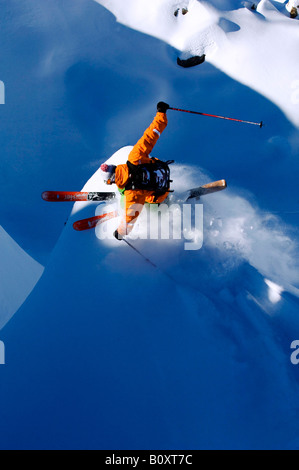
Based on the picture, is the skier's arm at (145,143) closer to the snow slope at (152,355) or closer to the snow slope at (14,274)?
the snow slope at (152,355)

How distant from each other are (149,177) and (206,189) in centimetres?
87

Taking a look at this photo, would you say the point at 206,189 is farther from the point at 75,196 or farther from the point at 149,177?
the point at 75,196

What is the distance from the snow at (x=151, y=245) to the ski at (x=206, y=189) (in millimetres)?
264

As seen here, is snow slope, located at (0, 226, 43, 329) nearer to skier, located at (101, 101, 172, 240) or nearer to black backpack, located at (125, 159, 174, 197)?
skier, located at (101, 101, 172, 240)

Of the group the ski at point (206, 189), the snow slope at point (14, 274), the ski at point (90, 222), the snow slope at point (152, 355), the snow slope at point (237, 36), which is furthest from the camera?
the snow slope at point (14, 274)

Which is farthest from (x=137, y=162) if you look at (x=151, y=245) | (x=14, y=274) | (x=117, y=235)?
(x=14, y=274)

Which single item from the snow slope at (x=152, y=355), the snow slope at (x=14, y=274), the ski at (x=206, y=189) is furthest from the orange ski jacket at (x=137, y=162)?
the snow slope at (x=14, y=274)

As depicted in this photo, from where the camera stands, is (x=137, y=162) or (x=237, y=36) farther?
(x=237, y=36)

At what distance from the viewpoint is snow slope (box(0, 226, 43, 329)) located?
589 cm

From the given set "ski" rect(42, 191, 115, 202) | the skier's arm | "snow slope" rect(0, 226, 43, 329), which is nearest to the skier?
the skier's arm

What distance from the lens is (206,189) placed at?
370cm

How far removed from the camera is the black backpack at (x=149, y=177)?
313 centimetres

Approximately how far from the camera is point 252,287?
3.31m
